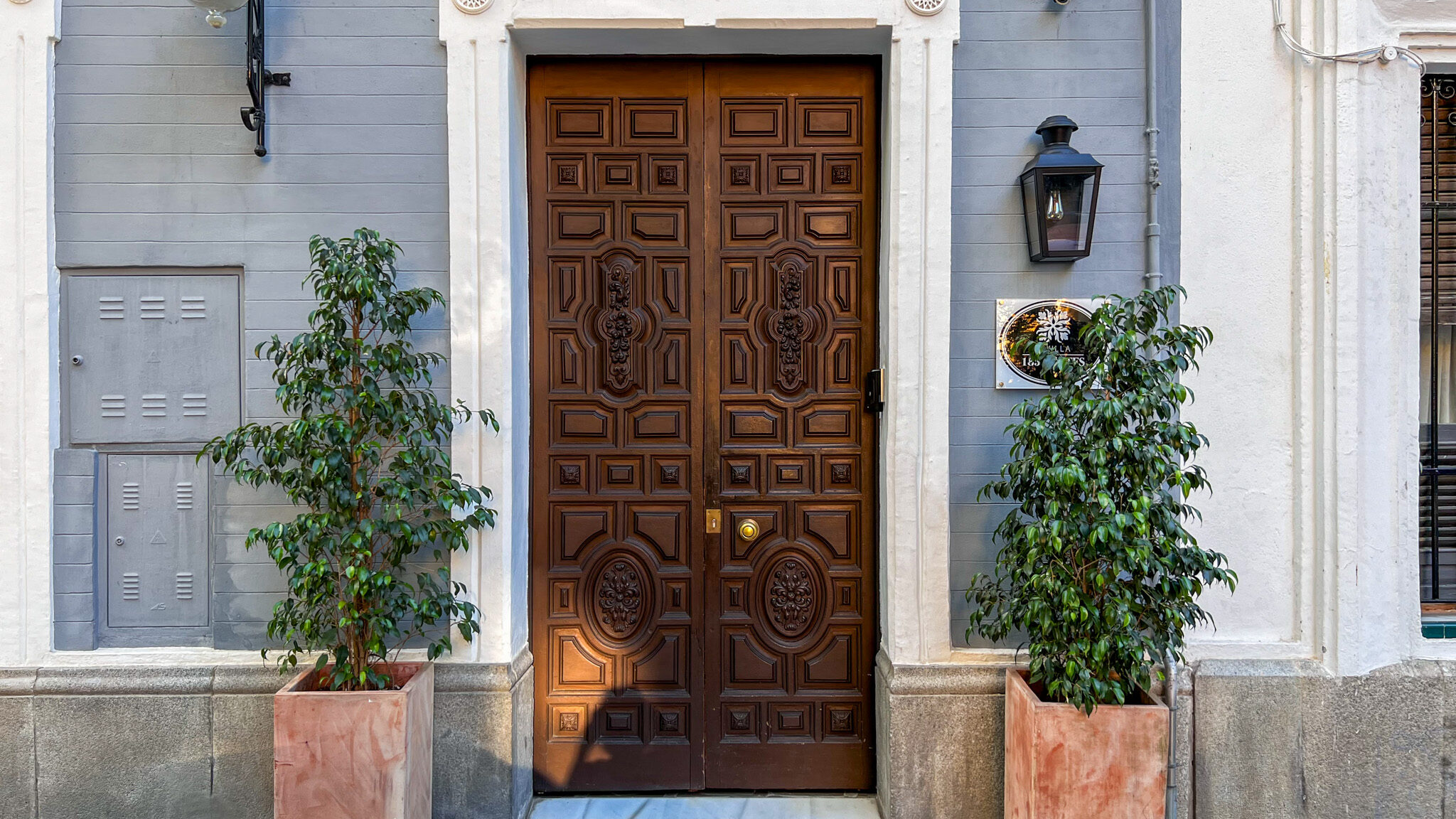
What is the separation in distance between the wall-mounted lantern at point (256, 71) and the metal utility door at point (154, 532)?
4.65ft

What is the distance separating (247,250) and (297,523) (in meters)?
1.28

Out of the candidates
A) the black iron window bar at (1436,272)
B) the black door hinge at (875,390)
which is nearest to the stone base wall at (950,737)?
the black door hinge at (875,390)

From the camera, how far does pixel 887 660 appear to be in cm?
367

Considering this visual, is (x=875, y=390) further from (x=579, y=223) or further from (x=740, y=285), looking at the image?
(x=579, y=223)

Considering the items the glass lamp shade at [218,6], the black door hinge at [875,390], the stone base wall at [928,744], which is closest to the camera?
the glass lamp shade at [218,6]

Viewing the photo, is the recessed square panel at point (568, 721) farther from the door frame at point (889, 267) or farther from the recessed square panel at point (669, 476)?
the recessed square panel at point (669, 476)

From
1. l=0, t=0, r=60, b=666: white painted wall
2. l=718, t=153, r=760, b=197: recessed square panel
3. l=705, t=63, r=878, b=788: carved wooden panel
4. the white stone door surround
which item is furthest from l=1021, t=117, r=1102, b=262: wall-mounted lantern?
l=0, t=0, r=60, b=666: white painted wall

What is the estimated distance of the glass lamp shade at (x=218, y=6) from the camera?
324 centimetres

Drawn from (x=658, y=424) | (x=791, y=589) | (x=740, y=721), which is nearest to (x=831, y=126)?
(x=658, y=424)

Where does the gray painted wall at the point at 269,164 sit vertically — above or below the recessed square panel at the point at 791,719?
above

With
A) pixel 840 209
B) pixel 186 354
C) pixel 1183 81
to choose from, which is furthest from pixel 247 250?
pixel 1183 81

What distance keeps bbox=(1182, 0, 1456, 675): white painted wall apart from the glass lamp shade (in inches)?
152

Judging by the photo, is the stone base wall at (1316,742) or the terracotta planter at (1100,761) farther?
the stone base wall at (1316,742)

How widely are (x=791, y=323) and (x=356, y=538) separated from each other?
198cm
